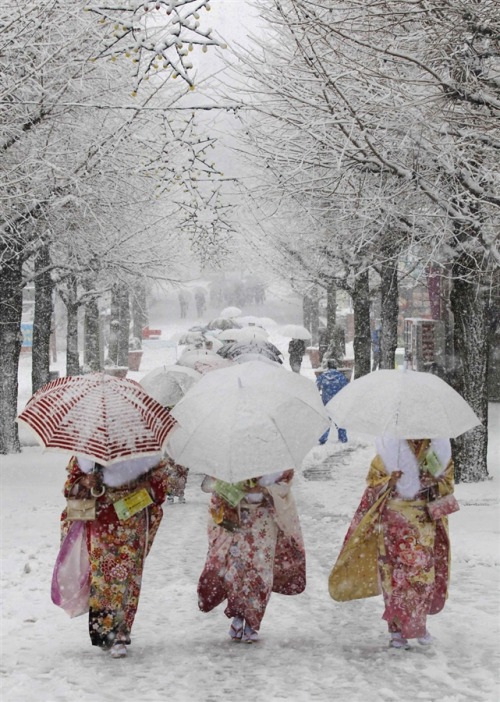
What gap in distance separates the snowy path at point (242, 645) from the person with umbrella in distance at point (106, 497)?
331 mm

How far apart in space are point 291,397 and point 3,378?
10.6 m

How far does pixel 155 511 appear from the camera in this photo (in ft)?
20.2

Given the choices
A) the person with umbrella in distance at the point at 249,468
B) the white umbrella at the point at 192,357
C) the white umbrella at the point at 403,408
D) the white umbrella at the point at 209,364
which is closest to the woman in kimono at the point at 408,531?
the white umbrella at the point at 403,408

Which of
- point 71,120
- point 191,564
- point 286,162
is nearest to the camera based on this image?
point 191,564

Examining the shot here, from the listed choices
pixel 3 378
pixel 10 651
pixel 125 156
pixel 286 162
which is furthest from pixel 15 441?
pixel 10 651

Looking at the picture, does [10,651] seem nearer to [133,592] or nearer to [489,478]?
[133,592]

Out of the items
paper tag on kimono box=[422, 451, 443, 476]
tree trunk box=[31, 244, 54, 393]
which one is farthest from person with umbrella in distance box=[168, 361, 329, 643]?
tree trunk box=[31, 244, 54, 393]

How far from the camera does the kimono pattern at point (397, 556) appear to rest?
19.9ft

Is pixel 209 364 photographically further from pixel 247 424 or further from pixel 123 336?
pixel 123 336

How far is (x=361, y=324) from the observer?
904 inches

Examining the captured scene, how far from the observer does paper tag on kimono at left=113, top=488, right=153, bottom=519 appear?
585 centimetres

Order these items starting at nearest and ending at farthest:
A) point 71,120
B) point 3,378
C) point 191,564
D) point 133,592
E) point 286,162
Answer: point 133,592 → point 191,564 → point 286,162 → point 71,120 → point 3,378

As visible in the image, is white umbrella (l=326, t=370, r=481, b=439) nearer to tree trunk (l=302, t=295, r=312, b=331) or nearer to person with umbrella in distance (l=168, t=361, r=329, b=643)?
person with umbrella in distance (l=168, t=361, r=329, b=643)

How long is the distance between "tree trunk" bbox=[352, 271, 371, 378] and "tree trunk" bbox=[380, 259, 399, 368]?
2.21 m
